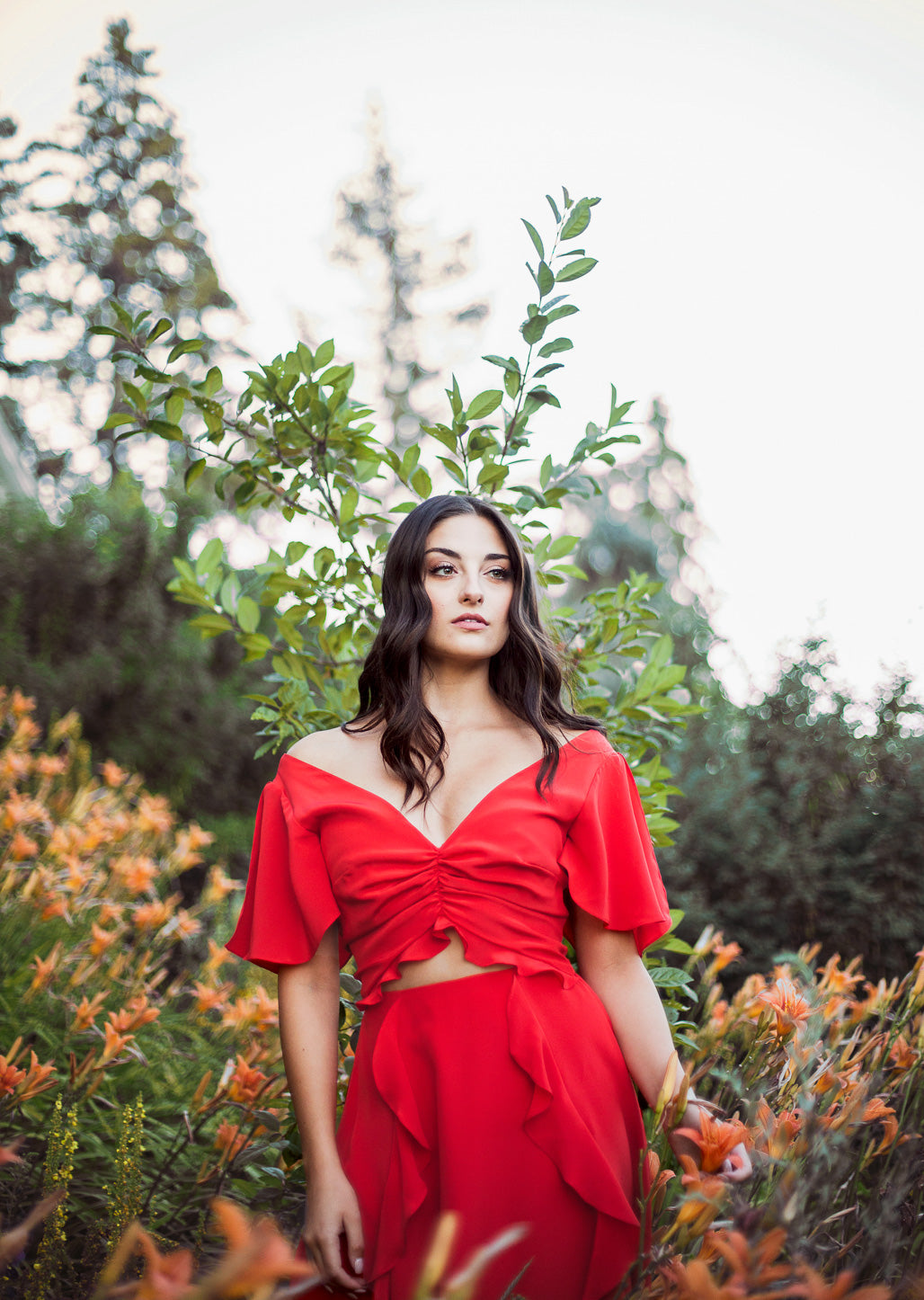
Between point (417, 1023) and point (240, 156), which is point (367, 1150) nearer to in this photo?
point (417, 1023)

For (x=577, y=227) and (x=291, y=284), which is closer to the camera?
(x=577, y=227)

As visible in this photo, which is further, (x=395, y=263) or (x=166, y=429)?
(x=395, y=263)

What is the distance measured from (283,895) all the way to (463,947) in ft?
1.20

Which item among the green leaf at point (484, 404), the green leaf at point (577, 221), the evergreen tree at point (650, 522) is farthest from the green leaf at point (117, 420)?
the evergreen tree at point (650, 522)

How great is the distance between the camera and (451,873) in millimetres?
1593

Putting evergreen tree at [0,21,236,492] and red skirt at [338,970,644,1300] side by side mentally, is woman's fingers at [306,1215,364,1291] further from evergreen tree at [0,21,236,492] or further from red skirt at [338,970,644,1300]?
evergreen tree at [0,21,236,492]

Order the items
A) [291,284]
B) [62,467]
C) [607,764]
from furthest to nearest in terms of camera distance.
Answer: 1. [291,284]
2. [62,467]
3. [607,764]

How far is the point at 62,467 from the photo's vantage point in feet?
57.4

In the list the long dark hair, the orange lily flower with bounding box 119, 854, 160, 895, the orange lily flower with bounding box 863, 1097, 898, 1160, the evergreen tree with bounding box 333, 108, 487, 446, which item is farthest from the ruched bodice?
the evergreen tree with bounding box 333, 108, 487, 446

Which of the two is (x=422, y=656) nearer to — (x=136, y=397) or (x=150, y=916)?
(x=136, y=397)

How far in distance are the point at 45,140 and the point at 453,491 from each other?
18.0 metres

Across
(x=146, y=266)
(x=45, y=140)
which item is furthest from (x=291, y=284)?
(x=45, y=140)

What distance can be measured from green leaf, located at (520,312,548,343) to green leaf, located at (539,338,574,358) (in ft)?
0.10

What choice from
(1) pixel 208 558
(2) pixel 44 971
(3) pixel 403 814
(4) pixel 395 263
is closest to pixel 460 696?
(3) pixel 403 814
